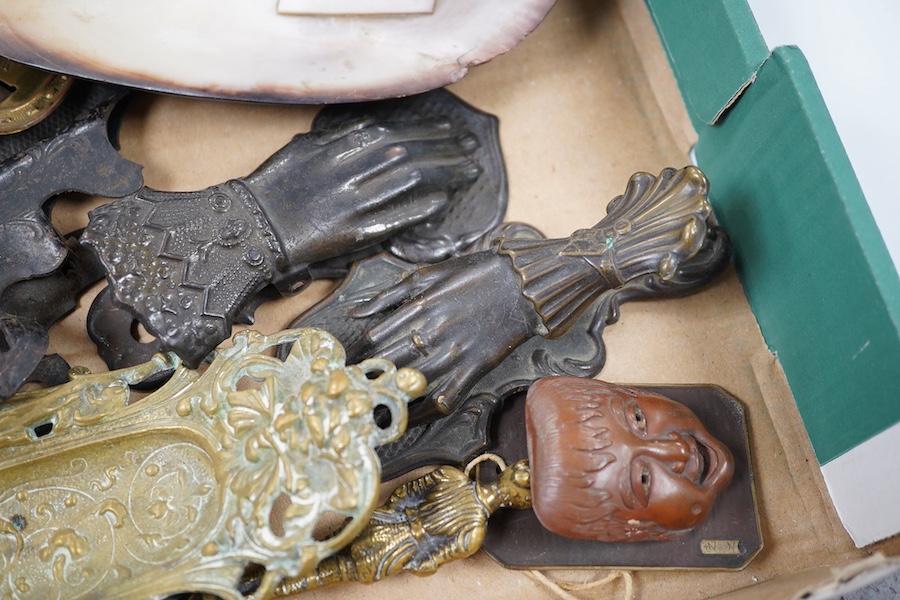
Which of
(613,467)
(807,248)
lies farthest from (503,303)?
(807,248)

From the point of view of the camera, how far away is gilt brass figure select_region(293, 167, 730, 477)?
962 mm

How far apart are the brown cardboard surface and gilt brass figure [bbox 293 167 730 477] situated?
0.32 feet

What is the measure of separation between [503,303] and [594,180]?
317mm

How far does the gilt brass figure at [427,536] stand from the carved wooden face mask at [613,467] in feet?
0.22

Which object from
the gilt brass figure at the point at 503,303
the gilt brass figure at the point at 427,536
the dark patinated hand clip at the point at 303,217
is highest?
the dark patinated hand clip at the point at 303,217

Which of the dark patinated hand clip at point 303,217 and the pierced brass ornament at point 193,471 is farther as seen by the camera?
the dark patinated hand clip at point 303,217

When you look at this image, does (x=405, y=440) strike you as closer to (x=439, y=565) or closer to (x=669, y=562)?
(x=439, y=565)

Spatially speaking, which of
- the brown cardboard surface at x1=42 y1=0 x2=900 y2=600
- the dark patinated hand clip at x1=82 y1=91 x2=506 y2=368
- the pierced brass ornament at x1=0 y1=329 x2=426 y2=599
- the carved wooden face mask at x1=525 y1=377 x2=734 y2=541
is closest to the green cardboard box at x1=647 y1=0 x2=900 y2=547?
the brown cardboard surface at x1=42 y1=0 x2=900 y2=600

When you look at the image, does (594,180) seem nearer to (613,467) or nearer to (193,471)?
(613,467)

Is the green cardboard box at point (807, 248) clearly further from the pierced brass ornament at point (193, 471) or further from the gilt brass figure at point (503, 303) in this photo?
the pierced brass ornament at point (193, 471)

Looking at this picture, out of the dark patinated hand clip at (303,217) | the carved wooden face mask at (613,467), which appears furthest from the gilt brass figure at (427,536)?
the dark patinated hand clip at (303,217)

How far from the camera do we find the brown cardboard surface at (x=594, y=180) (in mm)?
1000

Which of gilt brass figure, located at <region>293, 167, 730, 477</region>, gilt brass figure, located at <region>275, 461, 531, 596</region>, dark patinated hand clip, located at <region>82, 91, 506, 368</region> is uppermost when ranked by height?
dark patinated hand clip, located at <region>82, 91, 506, 368</region>

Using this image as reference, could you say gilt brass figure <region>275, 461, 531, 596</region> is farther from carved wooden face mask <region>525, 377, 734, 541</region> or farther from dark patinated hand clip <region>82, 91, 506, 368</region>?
dark patinated hand clip <region>82, 91, 506, 368</region>
